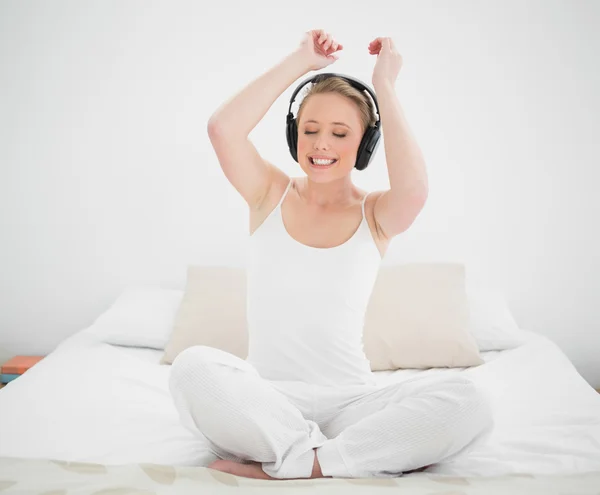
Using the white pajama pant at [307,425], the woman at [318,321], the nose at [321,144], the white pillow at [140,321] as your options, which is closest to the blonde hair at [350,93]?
the woman at [318,321]

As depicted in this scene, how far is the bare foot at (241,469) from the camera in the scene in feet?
3.95

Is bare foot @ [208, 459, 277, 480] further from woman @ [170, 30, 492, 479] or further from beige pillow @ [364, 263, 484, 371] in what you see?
beige pillow @ [364, 263, 484, 371]

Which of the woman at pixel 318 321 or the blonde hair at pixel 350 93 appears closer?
the woman at pixel 318 321

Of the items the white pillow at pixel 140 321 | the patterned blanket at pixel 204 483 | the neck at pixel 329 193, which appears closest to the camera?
the patterned blanket at pixel 204 483

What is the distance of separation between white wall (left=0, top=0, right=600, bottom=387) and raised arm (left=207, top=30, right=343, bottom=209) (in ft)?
3.80

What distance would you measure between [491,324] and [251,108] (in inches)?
52.2

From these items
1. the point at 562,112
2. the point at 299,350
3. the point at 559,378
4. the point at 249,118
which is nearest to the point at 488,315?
the point at 559,378

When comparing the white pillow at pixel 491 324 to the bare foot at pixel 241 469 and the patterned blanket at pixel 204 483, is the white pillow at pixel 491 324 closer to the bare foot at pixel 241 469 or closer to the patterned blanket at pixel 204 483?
the patterned blanket at pixel 204 483

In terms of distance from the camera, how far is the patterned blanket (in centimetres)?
106

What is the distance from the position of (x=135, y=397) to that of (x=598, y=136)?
82.8 inches

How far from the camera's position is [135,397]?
68.4 inches

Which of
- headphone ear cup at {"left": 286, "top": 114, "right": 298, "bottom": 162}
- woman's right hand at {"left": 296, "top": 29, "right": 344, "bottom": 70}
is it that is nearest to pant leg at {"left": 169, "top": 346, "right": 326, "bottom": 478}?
headphone ear cup at {"left": 286, "top": 114, "right": 298, "bottom": 162}

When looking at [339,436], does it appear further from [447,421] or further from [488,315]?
[488,315]

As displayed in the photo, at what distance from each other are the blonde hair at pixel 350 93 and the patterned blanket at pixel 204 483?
808 mm
